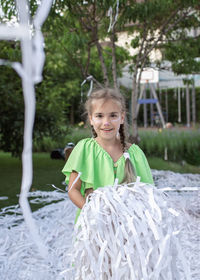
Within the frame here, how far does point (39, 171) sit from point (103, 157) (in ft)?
11.3

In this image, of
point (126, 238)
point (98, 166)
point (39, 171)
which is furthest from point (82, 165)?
point (39, 171)

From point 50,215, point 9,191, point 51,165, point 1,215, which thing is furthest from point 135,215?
point 51,165

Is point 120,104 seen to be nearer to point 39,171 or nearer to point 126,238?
point 126,238

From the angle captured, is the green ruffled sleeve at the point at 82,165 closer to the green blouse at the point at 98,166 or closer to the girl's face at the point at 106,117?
the green blouse at the point at 98,166

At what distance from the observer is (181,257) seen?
2.99ft

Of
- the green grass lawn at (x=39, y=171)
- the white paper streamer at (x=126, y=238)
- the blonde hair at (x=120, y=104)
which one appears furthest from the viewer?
the green grass lawn at (x=39, y=171)

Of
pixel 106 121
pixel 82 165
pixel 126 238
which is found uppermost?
pixel 106 121

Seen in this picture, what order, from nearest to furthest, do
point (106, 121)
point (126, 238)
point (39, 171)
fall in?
point (126, 238)
point (106, 121)
point (39, 171)

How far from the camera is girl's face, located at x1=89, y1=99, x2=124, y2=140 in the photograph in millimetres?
1492

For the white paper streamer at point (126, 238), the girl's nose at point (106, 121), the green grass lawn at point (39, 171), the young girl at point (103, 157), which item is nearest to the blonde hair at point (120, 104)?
the young girl at point (103, 157)

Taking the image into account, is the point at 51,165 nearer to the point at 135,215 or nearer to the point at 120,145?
the point at 120,145

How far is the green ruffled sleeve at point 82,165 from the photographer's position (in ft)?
4.86

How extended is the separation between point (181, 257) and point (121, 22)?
3110 millimetres

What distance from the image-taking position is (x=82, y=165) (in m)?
1.53
